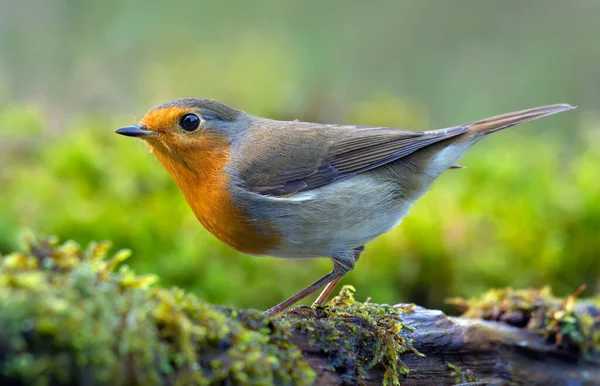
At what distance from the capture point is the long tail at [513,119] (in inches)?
190

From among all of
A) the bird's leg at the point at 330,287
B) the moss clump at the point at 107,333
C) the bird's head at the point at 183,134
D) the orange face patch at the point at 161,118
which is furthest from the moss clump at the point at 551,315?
the moss clump at the point at 107,333

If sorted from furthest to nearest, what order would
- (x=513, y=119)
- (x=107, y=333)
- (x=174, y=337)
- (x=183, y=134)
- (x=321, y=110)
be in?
(x=321, y=110) → (x=513, y=119) → (x=183, y=134) → (x=174, y=337) → (x=107, y=333)

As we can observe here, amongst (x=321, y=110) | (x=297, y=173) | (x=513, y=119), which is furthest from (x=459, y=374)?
(x=321, y=110)

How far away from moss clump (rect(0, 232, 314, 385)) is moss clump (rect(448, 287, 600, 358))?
2.40m

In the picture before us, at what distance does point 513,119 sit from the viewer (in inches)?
191

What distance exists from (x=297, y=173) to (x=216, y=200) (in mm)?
644

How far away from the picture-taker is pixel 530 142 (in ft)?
27.0

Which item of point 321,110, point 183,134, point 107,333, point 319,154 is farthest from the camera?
point 321,110

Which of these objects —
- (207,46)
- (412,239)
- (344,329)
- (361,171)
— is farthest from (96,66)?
(344,329)

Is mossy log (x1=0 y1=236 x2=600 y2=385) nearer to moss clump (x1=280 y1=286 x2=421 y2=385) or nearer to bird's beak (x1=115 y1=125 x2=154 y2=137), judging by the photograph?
moss clump (x1=280 y1=286 x2=421 y2=385)

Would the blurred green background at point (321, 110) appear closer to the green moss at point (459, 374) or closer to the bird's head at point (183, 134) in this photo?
the bird's head at point (183, 134)

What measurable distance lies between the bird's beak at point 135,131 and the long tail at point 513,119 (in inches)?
91.6

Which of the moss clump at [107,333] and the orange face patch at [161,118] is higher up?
the orange face patch at [161,118]

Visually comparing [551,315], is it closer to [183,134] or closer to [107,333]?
[183,134]
